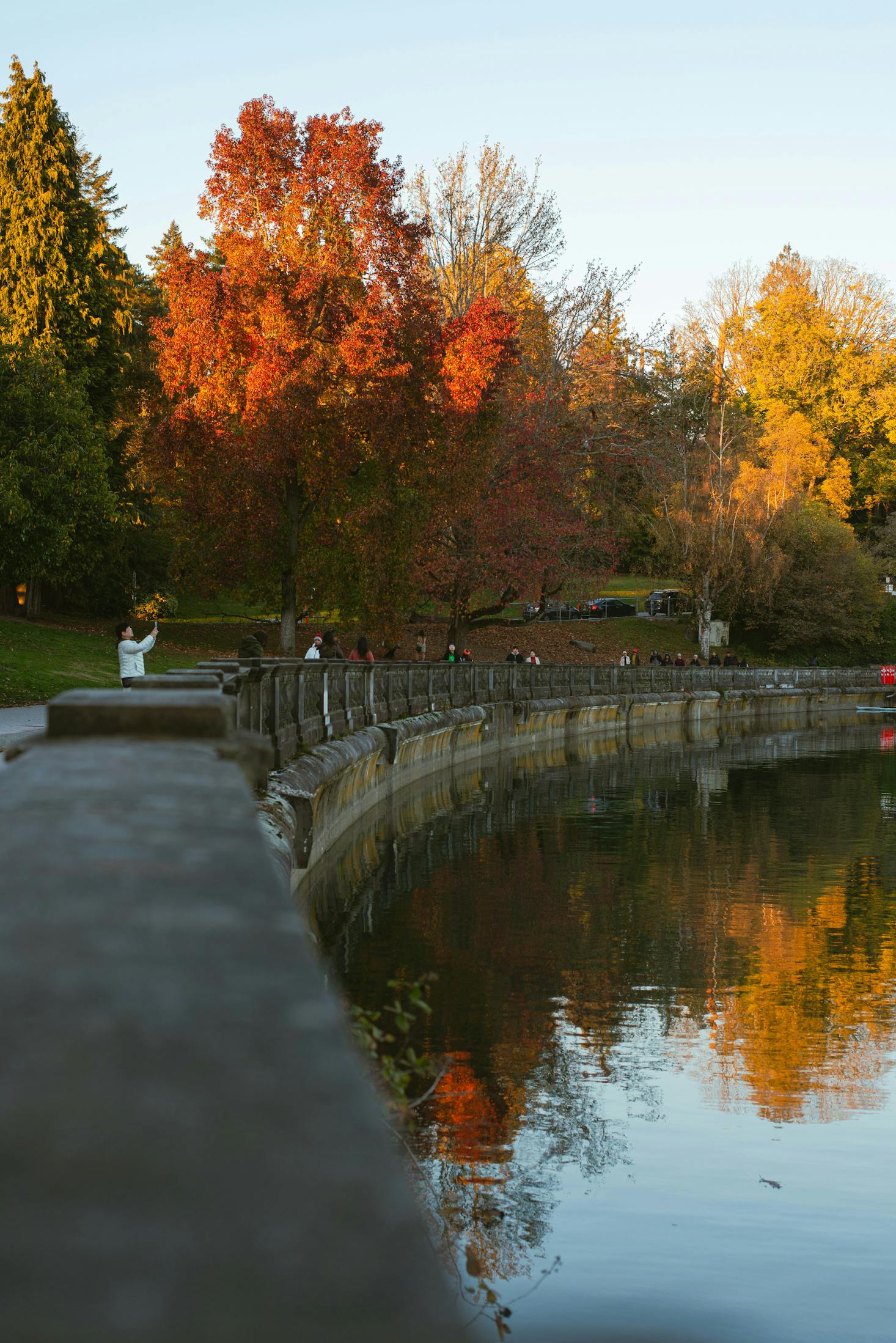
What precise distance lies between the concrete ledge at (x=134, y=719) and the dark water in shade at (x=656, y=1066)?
427 cm

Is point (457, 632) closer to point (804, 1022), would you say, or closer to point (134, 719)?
point (804, 1022)

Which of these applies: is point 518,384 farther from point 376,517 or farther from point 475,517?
point 376,517

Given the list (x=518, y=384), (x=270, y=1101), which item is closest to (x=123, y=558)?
(x=518, y=384)

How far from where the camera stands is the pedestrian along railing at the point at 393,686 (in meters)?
13.2

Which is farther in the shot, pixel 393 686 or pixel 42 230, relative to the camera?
pixel 42 230

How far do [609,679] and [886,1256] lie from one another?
3986cm

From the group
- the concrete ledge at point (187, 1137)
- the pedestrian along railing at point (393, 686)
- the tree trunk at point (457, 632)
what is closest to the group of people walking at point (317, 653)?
the tree trunk at point (457, 632)

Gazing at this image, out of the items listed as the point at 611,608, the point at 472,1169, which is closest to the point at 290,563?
the point at 472,1169

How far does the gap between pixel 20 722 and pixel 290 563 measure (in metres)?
12.5

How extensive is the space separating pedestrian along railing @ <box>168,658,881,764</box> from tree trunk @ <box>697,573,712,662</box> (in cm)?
417

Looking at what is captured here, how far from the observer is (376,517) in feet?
109

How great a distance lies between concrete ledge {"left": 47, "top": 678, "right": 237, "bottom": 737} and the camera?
309cm

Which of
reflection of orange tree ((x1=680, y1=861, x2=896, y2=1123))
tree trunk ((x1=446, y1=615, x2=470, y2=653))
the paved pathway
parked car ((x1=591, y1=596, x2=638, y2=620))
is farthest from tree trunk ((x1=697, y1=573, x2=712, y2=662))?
reflection of orange tree ((x1=680, y1=861, x2=896, y2=1123))

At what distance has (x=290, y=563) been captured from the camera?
33.4 m
